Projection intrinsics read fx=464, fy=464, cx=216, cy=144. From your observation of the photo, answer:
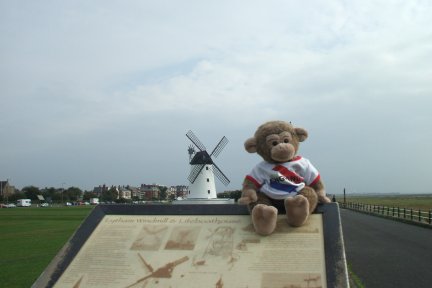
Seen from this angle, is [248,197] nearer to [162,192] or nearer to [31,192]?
[31,192]

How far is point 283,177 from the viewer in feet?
17.4

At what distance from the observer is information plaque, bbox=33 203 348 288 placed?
13.6 ft

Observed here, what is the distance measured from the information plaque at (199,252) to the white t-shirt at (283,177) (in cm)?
38

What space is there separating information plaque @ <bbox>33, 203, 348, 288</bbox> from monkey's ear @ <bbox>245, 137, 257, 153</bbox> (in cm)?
85

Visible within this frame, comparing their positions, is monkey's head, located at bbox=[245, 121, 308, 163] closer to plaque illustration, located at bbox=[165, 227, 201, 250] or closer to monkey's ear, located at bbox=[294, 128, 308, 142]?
monkey's ear, located at bbox=[294, 128, 308, 142]

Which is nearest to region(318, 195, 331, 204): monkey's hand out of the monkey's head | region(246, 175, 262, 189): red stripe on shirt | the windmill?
the monkey's head

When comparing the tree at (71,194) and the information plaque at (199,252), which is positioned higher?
the tree at (71,194)

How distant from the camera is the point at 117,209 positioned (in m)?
5.67

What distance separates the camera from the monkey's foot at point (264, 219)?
4.55m

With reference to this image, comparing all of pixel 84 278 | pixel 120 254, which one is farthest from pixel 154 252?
pixel 84 278

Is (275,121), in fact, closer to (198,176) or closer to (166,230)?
(166,230)

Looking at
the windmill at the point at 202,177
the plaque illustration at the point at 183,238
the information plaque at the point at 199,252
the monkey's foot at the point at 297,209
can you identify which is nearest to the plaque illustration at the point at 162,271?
the information plaque at the point at 199,252

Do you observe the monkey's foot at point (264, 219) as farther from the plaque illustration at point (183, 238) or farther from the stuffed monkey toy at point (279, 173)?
the plaque illustration at point (183, 238)

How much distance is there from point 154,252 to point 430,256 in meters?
8.79
